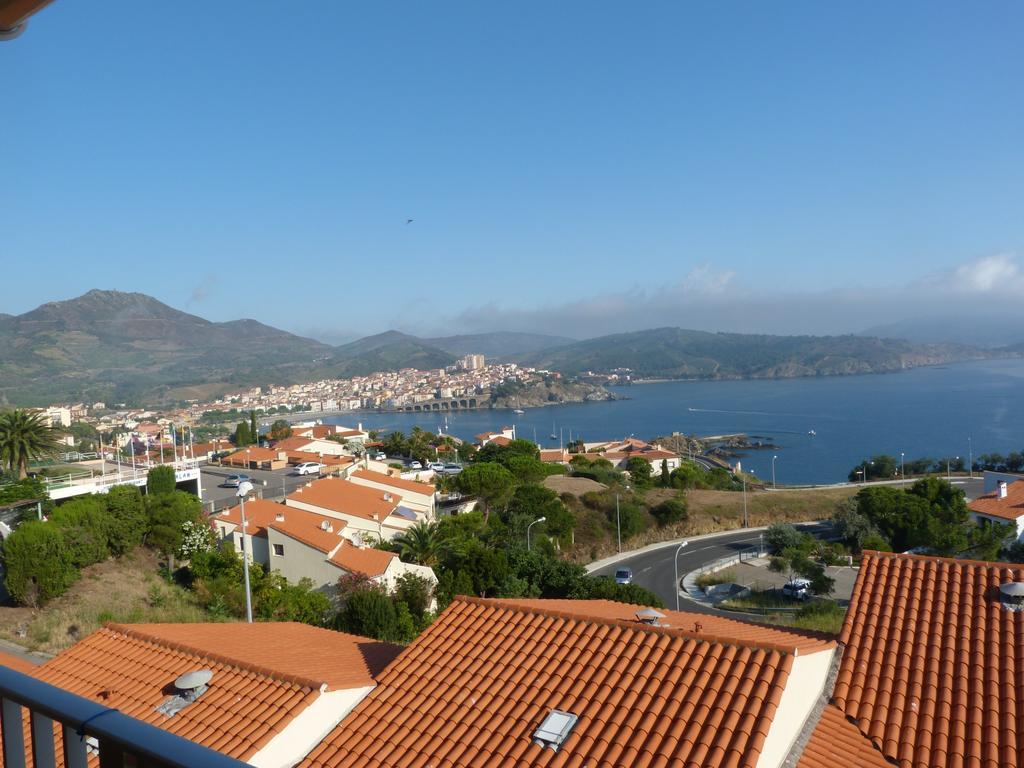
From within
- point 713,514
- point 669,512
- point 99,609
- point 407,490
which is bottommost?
point 713,514

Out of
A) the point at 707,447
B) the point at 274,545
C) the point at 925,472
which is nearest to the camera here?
the point at 274,545

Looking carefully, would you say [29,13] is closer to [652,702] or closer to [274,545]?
[652,702]

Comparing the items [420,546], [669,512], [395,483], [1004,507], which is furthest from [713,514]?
[420,546]

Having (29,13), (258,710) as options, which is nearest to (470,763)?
(258,710)

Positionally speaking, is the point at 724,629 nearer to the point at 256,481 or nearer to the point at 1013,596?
the point at 1013,596

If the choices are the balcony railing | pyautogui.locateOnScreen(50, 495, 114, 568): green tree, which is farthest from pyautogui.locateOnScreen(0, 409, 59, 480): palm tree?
the balcony railing

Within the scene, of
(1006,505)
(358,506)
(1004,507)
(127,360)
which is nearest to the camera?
(358,506)

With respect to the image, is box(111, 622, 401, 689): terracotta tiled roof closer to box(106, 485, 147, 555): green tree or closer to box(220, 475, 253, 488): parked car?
box(106, 485, 147, 555): green tree

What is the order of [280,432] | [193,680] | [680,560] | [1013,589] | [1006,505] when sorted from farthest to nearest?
[280,432], [1006,505], [680,560], [1013,589], [193,680]
